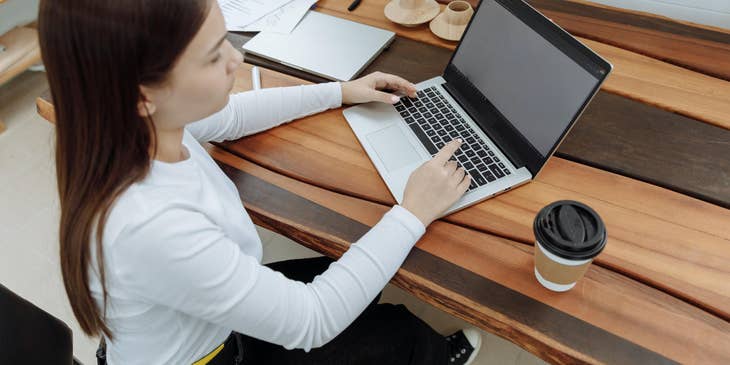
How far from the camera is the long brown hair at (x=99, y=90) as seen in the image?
1.85 ft

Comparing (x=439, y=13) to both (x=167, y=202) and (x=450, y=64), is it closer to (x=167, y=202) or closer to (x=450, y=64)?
(x=450, y=64)

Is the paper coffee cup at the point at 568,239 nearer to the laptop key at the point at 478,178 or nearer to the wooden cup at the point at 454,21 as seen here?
the laptop key at the point at 478,178

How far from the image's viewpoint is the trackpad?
0.93 meters

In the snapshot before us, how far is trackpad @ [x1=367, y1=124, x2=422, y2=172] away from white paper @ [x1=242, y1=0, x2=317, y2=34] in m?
0.42

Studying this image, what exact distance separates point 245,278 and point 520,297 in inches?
15.4

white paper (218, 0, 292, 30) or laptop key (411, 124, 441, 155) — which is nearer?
laptop key (411, 124, 441, 155)

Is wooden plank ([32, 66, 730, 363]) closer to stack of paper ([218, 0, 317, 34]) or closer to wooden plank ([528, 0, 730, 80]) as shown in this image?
wooden plank ([528, 0, 730, 80])

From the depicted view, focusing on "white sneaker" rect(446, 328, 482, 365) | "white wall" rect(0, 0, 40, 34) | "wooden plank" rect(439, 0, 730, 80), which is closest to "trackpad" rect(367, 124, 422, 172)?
"wooden plank" rect(439, 0, 730, 80)

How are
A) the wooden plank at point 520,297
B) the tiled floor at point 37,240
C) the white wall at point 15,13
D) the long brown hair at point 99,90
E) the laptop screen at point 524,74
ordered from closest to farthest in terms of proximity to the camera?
the long brown hair at point 99,90 < the wooden plank at point 520,297 < the laptop screen at point 524,74 < the tiled floor at point 37,240 < the white wall at point 15,13

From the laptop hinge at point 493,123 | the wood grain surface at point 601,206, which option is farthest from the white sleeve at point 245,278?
the laptop hinge at point 493,123

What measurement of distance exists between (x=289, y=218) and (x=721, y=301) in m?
0.65

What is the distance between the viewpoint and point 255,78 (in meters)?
1.12

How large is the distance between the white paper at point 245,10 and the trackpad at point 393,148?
0.52 meters

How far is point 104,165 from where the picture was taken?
0.64m
